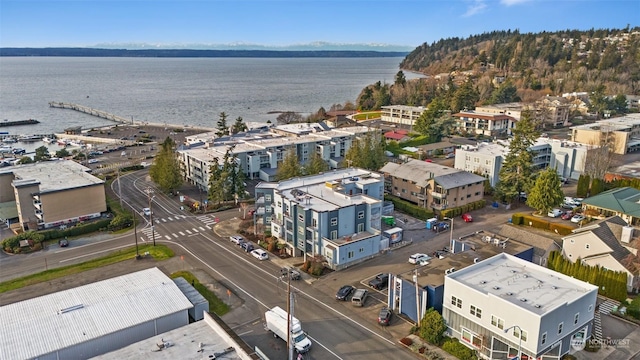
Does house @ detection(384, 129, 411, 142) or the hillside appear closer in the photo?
house @ detection(384, 129, 411, 142)

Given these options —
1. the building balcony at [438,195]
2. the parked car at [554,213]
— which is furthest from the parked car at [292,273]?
the parked car at [554,213]

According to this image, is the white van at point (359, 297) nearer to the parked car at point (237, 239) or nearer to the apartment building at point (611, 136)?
the parked car at point (237, 239)

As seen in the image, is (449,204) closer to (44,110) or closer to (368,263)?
(368,263)

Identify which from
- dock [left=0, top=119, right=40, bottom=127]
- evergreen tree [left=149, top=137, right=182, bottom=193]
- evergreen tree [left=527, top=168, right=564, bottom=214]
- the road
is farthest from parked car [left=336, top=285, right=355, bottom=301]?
dock [left=0, top=119, right=40, bottom=127]

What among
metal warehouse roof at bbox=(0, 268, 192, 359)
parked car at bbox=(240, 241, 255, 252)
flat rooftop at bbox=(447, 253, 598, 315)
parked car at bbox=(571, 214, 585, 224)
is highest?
flat rooftop at bbox=(447, 253, 598, 315)

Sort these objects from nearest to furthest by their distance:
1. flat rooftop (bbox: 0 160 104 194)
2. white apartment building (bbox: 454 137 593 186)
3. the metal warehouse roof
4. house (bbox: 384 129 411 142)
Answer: the metal warehouse roof → flat rooftop (bbox: 0 160 104 194) → white apartment building (bbox: 454 137 593 186) → house (bbox: 384 129 411 142)

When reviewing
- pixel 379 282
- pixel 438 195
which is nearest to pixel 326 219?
pixel 379 282

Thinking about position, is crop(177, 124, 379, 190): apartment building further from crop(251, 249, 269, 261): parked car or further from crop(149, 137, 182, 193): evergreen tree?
crop(251, 249, 269, 261): parked car

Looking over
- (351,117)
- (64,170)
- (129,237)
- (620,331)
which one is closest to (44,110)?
(351,117)
